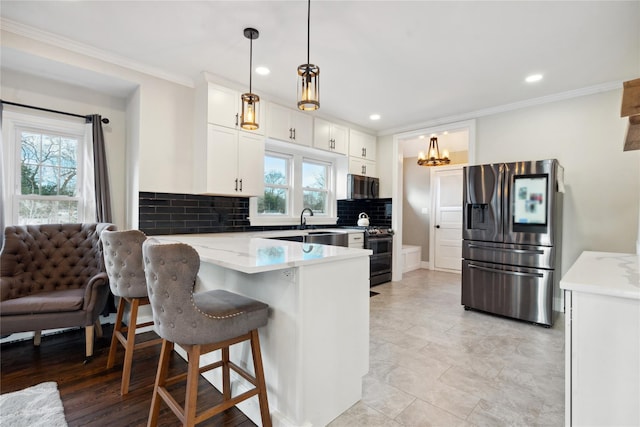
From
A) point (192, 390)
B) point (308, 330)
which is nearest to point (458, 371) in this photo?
point (308, 330)

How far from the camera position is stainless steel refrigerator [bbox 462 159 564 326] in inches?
125

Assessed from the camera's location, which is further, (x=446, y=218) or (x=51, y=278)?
(x=446, y=218)

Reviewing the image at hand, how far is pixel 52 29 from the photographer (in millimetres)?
2457

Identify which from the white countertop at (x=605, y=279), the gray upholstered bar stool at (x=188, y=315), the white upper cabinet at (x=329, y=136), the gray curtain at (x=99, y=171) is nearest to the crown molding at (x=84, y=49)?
the gray curtain at (x=99, y=171)

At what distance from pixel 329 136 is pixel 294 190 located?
998 mm

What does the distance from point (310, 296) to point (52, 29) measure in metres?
2.98

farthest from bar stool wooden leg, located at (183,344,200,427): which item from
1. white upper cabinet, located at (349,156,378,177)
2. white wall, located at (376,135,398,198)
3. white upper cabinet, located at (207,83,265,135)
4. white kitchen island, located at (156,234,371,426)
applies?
white wall, located at (376,135,398,198)

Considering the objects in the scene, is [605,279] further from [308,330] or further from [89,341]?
[89,341]

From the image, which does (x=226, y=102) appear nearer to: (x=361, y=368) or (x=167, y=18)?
(x=167, y=18)

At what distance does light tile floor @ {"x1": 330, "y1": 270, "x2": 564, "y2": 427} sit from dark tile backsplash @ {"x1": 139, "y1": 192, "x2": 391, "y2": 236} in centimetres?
210

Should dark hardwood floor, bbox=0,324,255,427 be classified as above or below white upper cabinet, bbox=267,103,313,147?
below

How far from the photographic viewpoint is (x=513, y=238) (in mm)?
3332

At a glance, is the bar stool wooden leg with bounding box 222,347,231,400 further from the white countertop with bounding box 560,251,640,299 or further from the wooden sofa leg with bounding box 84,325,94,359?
the white countertop with bounding box 560,251,640,299

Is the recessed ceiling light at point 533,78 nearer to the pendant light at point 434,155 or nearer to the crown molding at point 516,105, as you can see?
the crown molding at point 516,105
